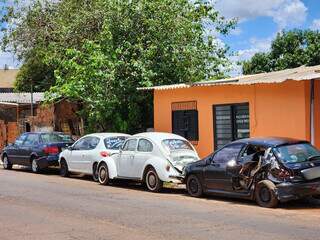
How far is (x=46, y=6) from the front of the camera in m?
29.2

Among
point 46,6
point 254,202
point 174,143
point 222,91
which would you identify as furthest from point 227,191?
point 46,6

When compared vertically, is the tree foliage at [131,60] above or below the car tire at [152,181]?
above

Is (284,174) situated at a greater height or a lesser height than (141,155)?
lesser

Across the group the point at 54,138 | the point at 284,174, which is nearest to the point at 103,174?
the point at 54,138

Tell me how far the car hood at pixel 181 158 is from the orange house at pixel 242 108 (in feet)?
8.67

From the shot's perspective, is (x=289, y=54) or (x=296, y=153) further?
(x=289, y=54)

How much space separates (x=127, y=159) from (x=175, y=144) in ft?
4.83

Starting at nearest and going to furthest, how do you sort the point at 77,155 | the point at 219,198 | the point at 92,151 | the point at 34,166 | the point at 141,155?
the point at 219,198
the point at 141,155
the point at 92,151
the point at 77,155
the point at 34,166

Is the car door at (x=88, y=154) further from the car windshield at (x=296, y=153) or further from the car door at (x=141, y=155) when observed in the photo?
the car windshield at (x=296, y=153)

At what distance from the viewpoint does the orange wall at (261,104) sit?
16541 mm

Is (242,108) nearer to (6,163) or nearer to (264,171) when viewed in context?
(264,171)

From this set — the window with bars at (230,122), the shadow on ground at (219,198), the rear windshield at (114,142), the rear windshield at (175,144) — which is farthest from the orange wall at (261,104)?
the shadow on ground at (219,198)

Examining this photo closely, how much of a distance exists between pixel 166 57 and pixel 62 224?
14024 mm

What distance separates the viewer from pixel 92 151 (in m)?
18.8
